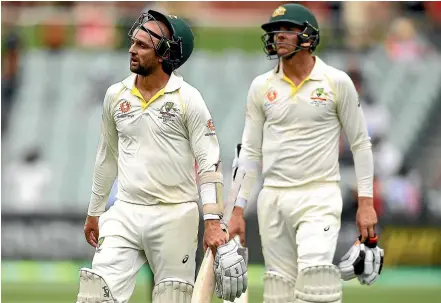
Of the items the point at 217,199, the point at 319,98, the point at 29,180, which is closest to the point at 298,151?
the point at 319,98

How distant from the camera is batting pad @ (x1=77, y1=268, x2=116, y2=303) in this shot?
21.6ft

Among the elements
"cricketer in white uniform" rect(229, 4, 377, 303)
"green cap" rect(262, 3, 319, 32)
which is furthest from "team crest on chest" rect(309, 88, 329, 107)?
"green cap" rect(262, 3, 319, 32)

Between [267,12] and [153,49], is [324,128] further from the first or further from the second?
[267,12]

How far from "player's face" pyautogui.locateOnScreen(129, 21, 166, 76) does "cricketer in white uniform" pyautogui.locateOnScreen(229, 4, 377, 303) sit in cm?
112

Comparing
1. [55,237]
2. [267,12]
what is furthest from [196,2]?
[55,237]

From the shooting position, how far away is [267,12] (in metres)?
16.7

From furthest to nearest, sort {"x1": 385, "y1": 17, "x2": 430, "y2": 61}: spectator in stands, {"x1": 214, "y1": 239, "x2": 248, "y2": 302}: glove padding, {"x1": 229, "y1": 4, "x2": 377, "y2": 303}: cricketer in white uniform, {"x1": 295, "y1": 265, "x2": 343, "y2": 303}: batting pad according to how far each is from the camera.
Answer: {"x1": 385, "y1": 17, "x2": 430, "y2": 61}: spectator in stands
{"x1": 229, "y1": 4, "x2": 377, "y2": 303}: cricketer in white uniform
{"x1": 295, "y1": 265, "x2": 343, "y2": 303}: batting pad
{"x1": 214, "y1": 239, "x2": 248, "y2": 302}: glove padding

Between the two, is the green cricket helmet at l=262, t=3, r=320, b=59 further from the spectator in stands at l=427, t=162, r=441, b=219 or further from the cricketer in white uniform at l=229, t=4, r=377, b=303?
the spectator in stands at l=427, t=162, r=441, b=219

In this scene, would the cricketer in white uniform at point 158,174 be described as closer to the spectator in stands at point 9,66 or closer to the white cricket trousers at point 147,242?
the white cricket trousers at point 147,242

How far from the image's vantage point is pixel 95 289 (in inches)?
259

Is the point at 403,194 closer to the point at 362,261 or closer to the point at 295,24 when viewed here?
the point at 362,261

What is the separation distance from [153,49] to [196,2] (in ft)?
32.0

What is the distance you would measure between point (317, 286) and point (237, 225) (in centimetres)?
63

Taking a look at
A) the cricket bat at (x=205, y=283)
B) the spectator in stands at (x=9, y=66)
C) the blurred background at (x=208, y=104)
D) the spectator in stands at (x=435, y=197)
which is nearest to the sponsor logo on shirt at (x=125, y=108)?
the cricket bat at (x=205, y=283)
